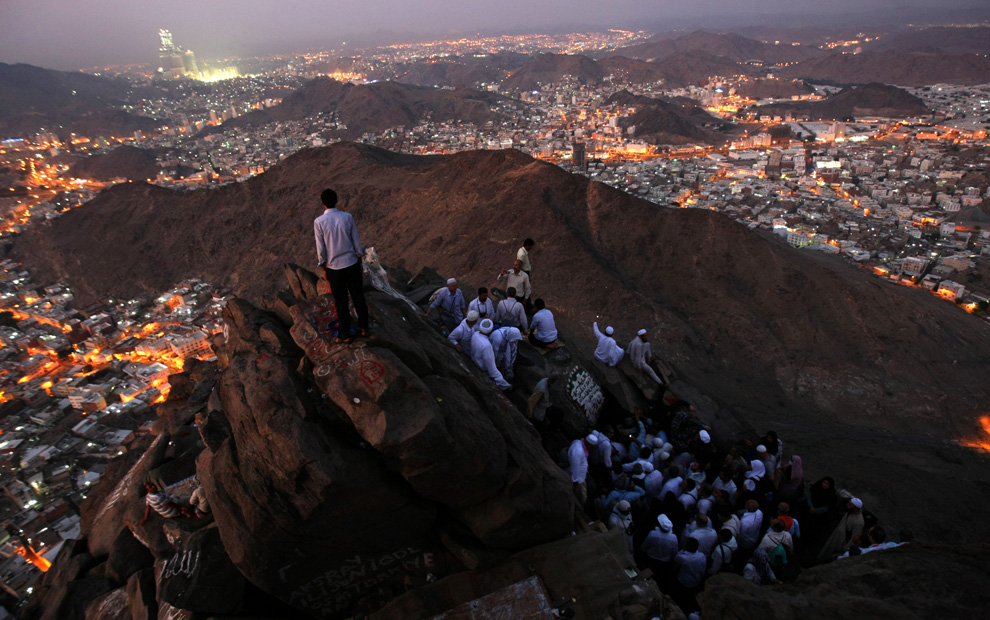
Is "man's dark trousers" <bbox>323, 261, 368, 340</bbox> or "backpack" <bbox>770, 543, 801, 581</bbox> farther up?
"man's dark trousers" <bbox>323, 261, 368, 340</bbox>

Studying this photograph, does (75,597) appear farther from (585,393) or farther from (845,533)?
(845,533)

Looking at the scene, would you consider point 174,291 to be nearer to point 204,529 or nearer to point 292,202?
point 292,202

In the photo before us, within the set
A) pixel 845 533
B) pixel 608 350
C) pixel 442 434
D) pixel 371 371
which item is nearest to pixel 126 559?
pixel 371 371

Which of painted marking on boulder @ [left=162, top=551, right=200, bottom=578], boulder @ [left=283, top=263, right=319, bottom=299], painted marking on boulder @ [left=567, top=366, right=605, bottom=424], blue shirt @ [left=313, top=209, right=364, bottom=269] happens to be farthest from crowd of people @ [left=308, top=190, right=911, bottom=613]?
painted marking on boulder @ [left=162, top=551, right=200, bottom=578]

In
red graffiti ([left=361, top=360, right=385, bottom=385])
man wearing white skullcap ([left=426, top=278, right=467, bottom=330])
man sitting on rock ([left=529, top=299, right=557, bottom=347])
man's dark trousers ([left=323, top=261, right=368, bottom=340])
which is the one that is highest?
man's dark trousers ([left=323, top=261, right=368, bottom=340])

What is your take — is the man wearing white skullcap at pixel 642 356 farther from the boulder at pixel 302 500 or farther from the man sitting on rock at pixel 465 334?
the boulder at pixel 302 500

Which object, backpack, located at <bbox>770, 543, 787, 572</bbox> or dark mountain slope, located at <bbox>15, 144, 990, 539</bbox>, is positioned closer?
backpack, located at <bbox>770, 543, 787, 572</bbox>

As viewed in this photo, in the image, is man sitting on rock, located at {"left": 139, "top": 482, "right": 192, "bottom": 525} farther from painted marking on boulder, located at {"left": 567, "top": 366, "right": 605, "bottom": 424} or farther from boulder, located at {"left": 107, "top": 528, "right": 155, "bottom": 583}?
painted marking on boulder, located at {"left": 567, "top": 366, "right": 605, "bottom": 424}
